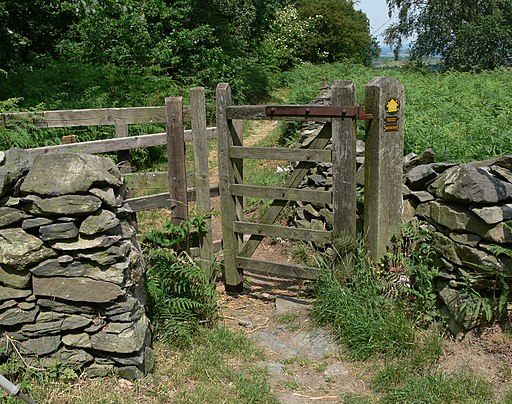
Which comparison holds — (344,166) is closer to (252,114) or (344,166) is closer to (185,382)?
(252,114)

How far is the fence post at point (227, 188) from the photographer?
5.94 meters

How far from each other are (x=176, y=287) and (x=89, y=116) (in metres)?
2.20

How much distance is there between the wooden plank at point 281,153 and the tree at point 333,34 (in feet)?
93.4

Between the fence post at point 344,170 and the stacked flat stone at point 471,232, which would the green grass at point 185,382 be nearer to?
the fence post at point 344,170

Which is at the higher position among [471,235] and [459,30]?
[459,30]

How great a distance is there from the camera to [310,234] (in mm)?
5738

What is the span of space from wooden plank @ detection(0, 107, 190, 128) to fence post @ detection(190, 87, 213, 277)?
0.15 metres

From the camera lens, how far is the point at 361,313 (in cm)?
502

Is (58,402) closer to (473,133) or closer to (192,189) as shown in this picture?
(192,189)

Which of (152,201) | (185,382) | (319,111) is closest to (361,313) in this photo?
(185,382)

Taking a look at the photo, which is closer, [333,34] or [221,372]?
[221,372]

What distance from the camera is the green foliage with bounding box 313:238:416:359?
15.5 feet

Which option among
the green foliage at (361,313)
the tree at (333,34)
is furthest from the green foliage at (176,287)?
the tree at (333,34)

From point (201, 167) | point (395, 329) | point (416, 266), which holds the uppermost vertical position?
point (201, 167)
